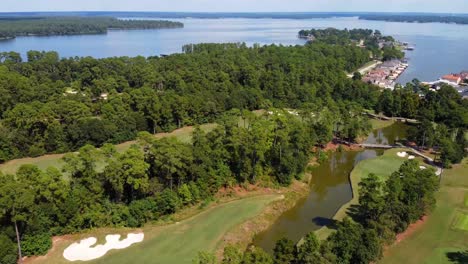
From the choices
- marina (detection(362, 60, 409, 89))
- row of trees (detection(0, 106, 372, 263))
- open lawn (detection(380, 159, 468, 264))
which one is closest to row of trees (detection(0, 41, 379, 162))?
marina (detection(362, 60, 409, 89))

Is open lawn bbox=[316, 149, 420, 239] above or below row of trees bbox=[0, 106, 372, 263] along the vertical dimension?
below

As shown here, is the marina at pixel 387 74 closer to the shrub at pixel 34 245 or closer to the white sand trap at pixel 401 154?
the white sand trap at pixel 401 154

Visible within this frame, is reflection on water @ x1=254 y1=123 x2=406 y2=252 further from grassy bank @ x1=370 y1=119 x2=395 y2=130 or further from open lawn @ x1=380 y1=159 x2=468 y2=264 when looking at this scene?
grassy bank @ x1=370 y1=119 x2=395 y2=130

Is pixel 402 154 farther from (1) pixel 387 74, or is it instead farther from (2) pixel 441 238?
(1) pixel 387 74

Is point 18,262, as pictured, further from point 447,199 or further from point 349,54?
point 349,54

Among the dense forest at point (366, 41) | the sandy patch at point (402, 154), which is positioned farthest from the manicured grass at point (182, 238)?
the dense forest at point (366, 41)

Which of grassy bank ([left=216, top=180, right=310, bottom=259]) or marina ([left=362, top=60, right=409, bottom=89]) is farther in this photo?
marina ([left=362, top=60, right=409, bottom=89])

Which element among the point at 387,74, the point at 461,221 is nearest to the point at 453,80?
the point at 387,74
